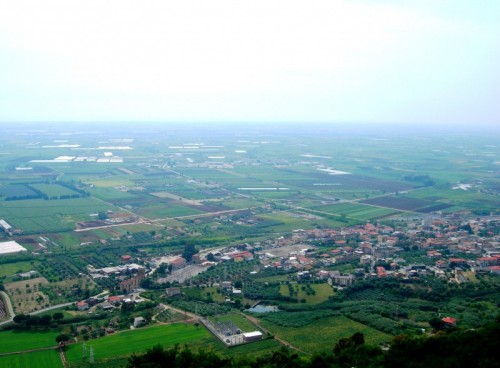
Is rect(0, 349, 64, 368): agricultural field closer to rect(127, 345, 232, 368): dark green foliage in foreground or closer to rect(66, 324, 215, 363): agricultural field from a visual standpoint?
rect(66, 324, 215, 363): agricultural field

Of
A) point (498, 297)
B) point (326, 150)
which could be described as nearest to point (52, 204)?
point (498, 297)

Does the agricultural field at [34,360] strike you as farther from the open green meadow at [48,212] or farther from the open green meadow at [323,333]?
the open green meadow at [48,212]

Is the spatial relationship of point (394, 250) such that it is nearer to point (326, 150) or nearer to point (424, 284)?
point (424, 284)

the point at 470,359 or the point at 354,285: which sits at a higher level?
the point at 470,359

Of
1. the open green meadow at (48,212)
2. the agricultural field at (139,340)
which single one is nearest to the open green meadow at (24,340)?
the agricultural field at (139,340)

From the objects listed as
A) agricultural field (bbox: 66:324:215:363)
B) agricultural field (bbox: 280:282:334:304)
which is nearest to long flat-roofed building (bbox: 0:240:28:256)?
agricultural field (bbox: 66:324:215:363)
